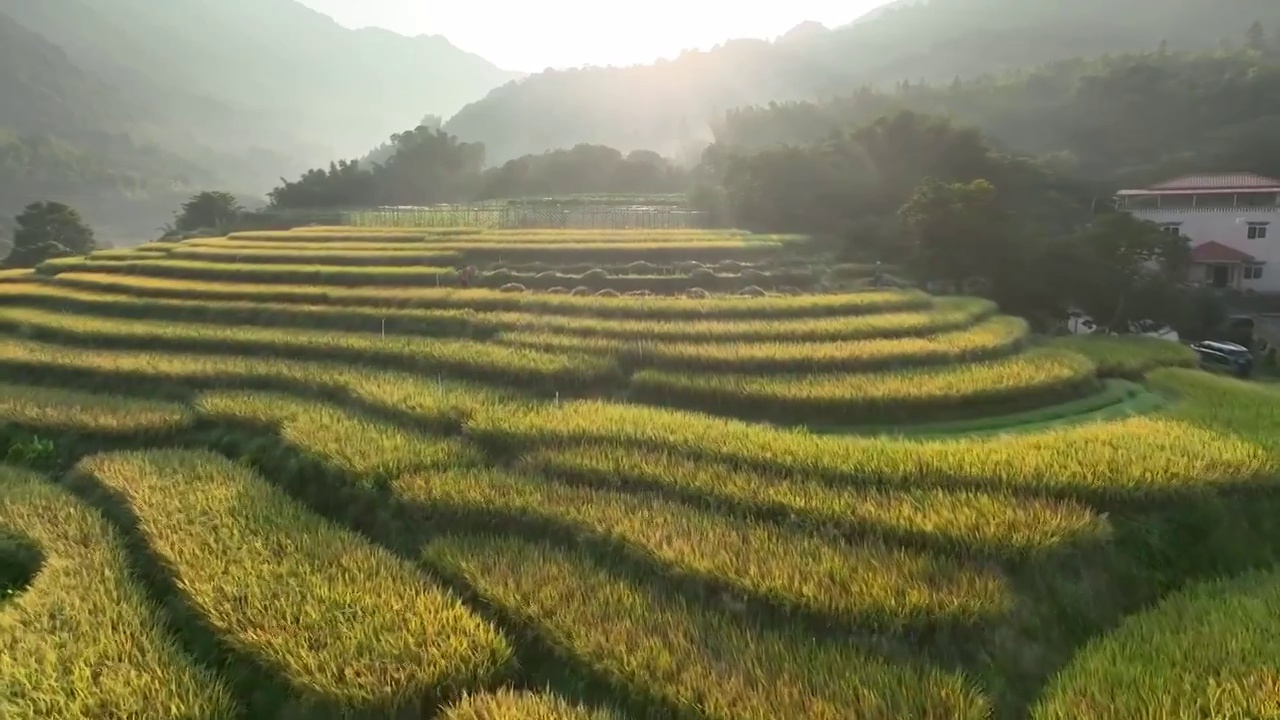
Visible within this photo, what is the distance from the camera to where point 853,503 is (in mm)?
6035

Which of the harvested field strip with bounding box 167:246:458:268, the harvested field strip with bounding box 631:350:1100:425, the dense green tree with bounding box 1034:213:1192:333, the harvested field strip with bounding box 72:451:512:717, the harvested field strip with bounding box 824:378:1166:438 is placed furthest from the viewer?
the dense green tree with bounding box 1034:213:1192:333

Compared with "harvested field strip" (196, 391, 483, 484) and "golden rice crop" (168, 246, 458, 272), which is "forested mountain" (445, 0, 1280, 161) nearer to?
"golden rice crop" (168, 246, 458, 272)

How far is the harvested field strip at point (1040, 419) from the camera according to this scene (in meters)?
8.30

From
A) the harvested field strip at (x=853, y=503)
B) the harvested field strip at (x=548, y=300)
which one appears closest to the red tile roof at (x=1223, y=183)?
the harvested field strip at (x=548, y=300)

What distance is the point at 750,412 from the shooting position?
888 cm

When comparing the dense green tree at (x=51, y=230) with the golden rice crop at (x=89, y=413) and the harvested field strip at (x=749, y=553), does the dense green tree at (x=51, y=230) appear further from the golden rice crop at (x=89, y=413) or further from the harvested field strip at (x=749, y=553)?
the harvested field strip at (x=749, y=553)

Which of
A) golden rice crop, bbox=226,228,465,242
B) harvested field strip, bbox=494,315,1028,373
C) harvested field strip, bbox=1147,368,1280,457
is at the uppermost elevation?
golden rice crop, bbox=226,228,465,242

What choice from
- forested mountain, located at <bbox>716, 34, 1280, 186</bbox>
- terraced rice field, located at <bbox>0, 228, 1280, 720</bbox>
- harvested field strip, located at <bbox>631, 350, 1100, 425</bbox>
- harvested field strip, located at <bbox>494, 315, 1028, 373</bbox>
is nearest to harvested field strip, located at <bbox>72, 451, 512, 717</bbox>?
terraced rice field, located at <bbox>0, 228, 1280, 720</bbox>

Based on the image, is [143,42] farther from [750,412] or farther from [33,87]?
[750,412]

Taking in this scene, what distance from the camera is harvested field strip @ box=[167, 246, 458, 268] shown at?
16.6 meters

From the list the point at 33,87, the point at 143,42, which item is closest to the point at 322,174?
the point at 33,87

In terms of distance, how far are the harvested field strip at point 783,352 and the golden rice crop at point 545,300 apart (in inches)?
65.4

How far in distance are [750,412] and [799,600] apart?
415 cm

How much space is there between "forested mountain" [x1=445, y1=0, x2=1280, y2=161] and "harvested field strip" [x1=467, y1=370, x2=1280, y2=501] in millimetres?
A: 63874
